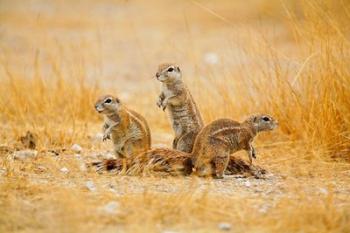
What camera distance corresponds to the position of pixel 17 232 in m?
5.51

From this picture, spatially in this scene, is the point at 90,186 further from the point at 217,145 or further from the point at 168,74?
the point at 168,74

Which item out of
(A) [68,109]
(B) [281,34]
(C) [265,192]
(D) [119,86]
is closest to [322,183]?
(C) [265,192]

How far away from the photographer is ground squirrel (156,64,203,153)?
782 cm

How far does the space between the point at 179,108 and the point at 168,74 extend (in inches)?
13.9

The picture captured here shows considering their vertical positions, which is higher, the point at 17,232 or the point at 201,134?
the point at 201,134

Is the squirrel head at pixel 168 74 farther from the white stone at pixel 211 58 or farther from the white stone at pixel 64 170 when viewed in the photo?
the white stone at pixel 211 58

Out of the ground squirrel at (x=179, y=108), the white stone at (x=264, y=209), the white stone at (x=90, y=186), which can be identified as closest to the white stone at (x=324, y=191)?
the white stone at (x=264, y=209)

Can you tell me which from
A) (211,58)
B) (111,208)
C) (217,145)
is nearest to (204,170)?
(217,145)

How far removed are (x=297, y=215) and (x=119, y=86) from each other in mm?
8859

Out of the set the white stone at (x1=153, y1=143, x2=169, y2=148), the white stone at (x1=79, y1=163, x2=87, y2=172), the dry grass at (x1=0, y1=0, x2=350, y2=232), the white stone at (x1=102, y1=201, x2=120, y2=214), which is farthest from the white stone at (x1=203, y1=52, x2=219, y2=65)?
the white stone at (x1=102, y1=201, x2=120, y2=214)

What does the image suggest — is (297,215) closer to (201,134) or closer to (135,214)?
(135,214)

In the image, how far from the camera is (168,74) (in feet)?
26.2

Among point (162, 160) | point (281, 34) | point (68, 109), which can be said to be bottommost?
point (162, 160)

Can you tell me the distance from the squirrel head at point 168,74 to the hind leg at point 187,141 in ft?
1.94
